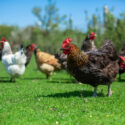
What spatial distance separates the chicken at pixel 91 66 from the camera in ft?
22.8

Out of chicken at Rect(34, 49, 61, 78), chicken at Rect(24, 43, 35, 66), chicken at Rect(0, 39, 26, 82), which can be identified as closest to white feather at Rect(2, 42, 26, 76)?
chicken at Rect(0, 39, 26, 82)

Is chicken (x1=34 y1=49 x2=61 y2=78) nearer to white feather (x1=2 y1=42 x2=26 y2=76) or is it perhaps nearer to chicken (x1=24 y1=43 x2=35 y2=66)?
chicken (x1=24 y1=43 x2=35 y2=66)

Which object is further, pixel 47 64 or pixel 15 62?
pixel 47 64

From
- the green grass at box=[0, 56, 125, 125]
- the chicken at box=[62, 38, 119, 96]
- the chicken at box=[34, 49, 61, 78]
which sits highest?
the chicken at box=[62, 38, 119, 96]

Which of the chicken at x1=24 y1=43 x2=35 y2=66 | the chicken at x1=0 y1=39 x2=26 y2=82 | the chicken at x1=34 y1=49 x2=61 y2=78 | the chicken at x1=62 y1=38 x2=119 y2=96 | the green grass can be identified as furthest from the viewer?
the chicken at x1=24 y1=43 x2=35 y2=66

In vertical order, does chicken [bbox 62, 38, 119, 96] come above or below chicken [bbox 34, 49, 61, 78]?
above

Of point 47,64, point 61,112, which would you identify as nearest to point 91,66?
point 61,112

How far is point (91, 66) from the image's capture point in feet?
22.9

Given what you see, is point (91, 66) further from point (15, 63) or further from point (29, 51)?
point (29, 51)

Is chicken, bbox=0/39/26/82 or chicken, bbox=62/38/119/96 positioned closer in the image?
chicken, bbox=62/38/119/96

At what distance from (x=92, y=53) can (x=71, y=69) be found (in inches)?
34.2

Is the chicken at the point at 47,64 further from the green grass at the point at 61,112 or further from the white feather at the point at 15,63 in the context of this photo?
the green grass at the point at 61,112

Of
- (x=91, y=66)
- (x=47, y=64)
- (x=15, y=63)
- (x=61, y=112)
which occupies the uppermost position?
(x=91, y=66)

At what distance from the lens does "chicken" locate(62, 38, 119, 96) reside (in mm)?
6949
